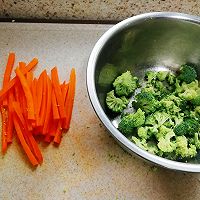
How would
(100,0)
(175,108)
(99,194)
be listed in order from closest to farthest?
1. (99,194)
2. (175,108)
3. (100,0)

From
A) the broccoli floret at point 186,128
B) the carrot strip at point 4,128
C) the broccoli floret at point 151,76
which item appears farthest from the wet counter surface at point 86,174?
the broccoli floret at point 151,76

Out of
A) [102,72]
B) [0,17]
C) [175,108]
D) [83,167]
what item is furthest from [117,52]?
[0,17]

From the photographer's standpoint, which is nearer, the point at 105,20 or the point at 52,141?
the point at 52,141

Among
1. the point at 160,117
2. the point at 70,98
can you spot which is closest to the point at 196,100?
the point at 160,117

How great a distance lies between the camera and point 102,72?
1.20 m

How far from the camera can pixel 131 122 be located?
3.80 feet

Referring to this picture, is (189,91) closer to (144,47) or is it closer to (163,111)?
(163,111)

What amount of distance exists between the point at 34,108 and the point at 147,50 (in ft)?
1.52

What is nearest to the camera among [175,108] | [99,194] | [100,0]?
[99,194]

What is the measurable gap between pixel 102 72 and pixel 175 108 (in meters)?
0.27

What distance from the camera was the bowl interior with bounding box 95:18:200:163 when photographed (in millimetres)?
1203

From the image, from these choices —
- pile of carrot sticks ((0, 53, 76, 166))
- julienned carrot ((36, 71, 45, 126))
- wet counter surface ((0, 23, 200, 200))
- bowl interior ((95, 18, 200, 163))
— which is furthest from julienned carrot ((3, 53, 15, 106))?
bowl interior ((95, 18, 200, 163))

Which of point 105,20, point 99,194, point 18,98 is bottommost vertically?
point 99,194

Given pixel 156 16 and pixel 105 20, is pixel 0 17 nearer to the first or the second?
pixel 105 20
